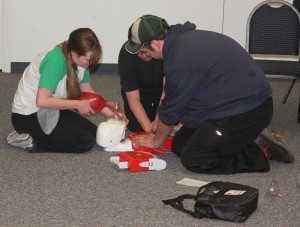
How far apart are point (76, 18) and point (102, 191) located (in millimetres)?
3366

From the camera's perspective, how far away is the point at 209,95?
9.54ft

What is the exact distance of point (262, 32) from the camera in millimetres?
4645

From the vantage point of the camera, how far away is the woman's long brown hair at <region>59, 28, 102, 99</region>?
3.12m

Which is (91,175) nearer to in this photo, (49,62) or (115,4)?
(49,62)

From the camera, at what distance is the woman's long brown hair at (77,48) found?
10.2ft

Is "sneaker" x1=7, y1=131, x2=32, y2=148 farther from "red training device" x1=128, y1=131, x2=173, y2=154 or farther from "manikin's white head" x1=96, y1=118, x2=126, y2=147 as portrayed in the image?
"red training device" x1=128, y1=131, x2=173, y2=154

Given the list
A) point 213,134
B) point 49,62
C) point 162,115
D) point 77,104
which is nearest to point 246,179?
point 213,134

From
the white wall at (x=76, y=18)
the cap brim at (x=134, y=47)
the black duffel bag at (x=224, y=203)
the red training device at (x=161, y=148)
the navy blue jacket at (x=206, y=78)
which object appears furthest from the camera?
the white wall at (x=76, y=18)

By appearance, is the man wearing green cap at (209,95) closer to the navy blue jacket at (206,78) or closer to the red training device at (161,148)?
the navy blue jacket at (206,78)

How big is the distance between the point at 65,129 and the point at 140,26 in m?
0.90

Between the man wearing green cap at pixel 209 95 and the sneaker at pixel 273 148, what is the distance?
10cm

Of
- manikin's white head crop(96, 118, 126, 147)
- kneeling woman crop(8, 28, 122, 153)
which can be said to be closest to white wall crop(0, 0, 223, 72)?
kneeling woman crop(8, 28, 122, 153)

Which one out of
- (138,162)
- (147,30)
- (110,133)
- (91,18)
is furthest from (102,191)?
(91,18)

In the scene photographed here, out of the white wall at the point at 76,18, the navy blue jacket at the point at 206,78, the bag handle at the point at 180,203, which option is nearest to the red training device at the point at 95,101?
the navy blue jacket at the point at 206,78
